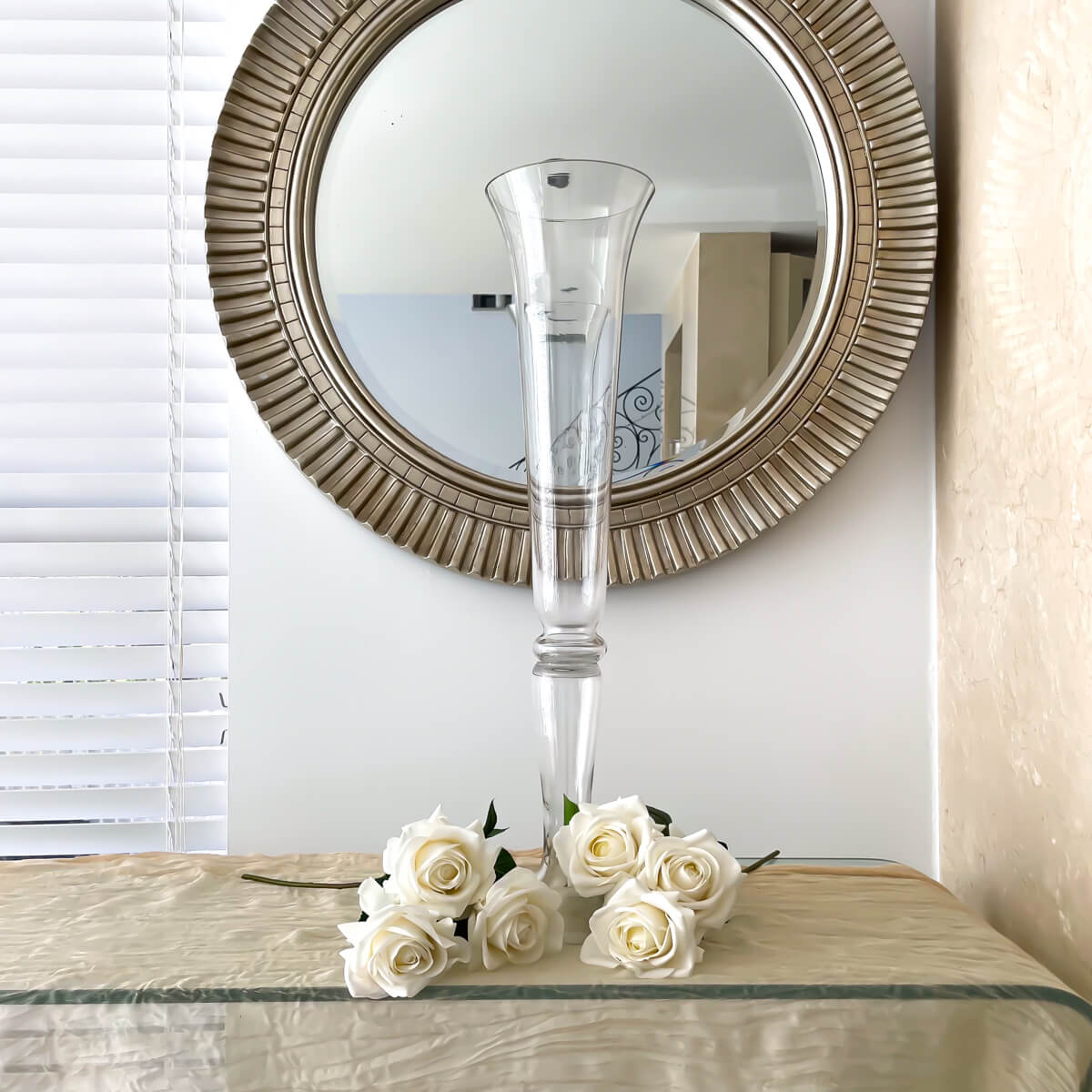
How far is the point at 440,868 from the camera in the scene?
2.22 feet

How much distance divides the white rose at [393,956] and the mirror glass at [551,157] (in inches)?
21.5

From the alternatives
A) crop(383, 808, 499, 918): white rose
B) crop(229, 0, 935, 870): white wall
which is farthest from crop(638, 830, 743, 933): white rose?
crop(229, 0, 935, 870): white wall

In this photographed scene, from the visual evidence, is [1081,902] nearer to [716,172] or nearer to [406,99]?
[716,172]

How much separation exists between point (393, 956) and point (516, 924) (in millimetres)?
87

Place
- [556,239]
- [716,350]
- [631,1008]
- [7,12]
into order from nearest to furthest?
1. [631,1008]
2. [556,239]
3. [716,350]
4. [7,12]

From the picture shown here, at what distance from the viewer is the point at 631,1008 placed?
63 cm

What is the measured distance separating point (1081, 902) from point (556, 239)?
0.64 meters

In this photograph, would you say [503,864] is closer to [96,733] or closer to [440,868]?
[440,868]

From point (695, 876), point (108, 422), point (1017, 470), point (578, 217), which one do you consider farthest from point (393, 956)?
point (108, 422)

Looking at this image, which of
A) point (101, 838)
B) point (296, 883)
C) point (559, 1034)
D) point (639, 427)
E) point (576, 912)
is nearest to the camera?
point (559, 1034)

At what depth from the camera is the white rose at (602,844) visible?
0.69m

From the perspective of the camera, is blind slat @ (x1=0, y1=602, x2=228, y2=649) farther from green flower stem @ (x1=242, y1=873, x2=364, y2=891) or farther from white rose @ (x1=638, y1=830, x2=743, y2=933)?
white rose @ (x1=638, y1=830, x2=743, y2=933)

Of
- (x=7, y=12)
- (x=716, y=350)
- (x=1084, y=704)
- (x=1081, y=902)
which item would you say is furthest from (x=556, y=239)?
(x=7, y=12)

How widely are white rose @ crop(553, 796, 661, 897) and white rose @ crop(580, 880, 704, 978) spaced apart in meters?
0.02
